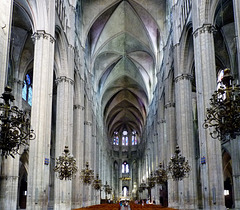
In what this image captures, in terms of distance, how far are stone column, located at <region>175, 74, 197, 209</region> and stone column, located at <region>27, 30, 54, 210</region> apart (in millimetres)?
9374

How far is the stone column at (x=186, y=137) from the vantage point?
2012 centimetres

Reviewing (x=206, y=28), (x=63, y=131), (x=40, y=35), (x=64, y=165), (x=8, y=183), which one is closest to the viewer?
(x=206, y=28)

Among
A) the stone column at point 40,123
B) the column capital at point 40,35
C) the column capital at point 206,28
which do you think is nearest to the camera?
the stone column at point 40,123

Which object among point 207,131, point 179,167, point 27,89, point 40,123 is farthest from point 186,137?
point 27,89

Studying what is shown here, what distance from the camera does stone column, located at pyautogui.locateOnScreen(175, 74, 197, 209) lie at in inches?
792

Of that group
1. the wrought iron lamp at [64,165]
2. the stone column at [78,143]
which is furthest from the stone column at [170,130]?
the wrought iron lamp at [64,165]

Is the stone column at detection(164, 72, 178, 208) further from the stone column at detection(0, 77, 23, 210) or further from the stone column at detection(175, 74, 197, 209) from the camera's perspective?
the stone column at detection(0, 77, 23, 210)

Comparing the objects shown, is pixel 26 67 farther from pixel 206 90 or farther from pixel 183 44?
pixel 206 90

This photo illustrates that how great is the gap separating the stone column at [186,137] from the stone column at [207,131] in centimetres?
489

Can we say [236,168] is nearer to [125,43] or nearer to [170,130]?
[170,130]

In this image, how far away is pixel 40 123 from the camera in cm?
1566

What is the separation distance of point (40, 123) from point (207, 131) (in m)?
8.33

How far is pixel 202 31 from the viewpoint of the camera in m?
16.5

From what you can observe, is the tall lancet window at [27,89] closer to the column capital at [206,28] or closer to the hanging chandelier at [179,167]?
the hanging chandelier at [179,167]
